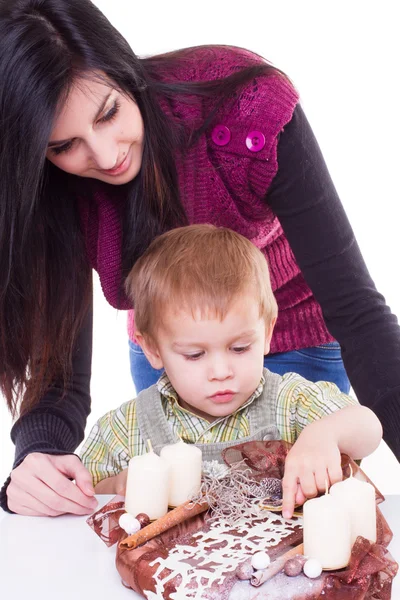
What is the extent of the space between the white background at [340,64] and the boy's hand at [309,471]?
1891mm

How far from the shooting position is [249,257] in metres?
1.35

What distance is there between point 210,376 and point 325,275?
1.00 ft

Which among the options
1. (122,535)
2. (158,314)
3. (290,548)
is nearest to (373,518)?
(290,548)

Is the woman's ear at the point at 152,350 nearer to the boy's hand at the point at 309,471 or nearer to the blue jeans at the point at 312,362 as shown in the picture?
the boy's hand at the point at 309,471

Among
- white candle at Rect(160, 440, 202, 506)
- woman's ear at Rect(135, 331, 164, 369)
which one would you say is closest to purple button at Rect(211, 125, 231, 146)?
woman's ear at Rect(135, 331, 164, 369)

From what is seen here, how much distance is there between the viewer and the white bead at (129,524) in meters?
1.08

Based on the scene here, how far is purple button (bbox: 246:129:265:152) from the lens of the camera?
1.45 m

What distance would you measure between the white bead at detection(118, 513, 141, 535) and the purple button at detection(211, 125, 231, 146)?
2.21 feet

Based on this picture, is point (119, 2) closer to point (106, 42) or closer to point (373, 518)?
point (106, 42)

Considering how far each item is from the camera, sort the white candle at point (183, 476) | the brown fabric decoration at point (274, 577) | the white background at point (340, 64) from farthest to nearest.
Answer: the white background at point (340, 64) → the white candle at point (183, 476) → the brown fabric decoration at point (274, 577)

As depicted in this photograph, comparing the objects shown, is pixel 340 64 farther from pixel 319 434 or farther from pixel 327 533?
pixel 327 533

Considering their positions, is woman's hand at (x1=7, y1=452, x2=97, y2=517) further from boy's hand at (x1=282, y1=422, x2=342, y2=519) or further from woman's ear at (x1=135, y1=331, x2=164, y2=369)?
boy's hand at (x1=282, y1=422, x2=342, y2=519)

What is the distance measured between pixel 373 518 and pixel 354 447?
7.5 inches

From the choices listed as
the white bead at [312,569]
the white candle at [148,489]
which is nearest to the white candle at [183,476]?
the white candle at [148,489]
